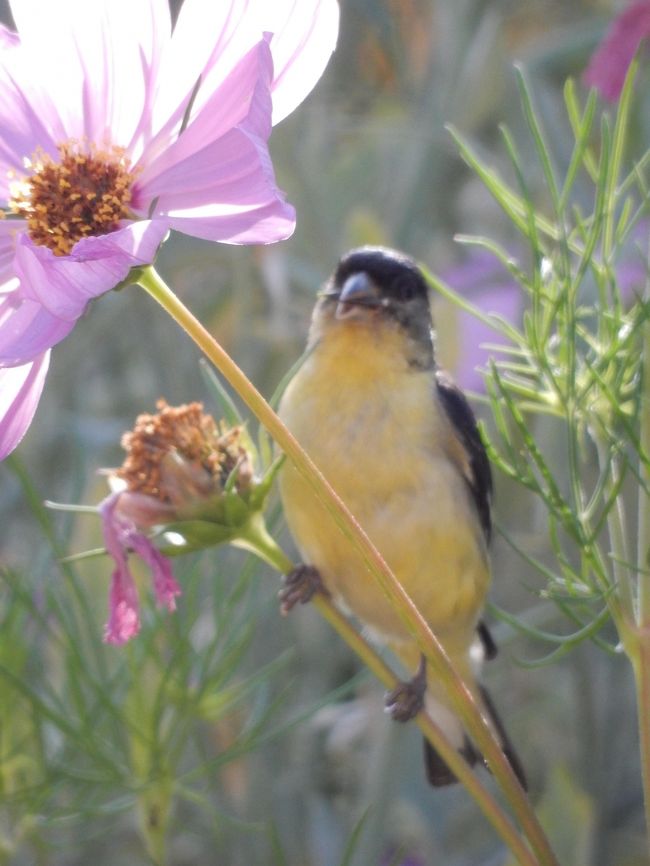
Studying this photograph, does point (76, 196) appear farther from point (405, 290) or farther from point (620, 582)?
point (405, 290)

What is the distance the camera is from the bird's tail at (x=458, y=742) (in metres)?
1.25

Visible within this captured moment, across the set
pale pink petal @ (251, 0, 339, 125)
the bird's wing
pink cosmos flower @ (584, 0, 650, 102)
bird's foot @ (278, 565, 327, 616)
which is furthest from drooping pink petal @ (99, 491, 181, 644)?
the bird's wing

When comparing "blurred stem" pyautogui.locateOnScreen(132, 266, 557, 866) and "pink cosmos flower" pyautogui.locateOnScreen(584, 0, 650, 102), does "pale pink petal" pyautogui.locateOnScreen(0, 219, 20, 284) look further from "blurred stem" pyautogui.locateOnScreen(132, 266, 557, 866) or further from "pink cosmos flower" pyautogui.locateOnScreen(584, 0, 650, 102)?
"pink cosmos flower" pyautogui.locateOnScreen(584, 0, 650, 102)

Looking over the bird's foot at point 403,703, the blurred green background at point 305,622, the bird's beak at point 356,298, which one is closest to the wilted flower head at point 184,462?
the blurred green background at point 305,622

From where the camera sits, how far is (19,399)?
0.67 meters

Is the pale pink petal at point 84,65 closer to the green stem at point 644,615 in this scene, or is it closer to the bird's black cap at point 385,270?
the green stem at point 644,615

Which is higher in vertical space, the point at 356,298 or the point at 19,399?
the point at 19,399

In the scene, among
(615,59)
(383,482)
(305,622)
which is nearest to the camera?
(615,59)

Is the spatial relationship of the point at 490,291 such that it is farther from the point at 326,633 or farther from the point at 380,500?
the point at 380,500

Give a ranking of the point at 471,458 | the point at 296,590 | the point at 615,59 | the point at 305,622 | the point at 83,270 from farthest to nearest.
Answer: the point at 305,622 → the point at 471,458 → the point at 296,590 → the point at 615,59 → the point at 83,270

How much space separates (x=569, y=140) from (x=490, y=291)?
0.26 metres

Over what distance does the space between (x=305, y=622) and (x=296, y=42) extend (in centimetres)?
129

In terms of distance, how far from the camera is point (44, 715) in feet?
3.23

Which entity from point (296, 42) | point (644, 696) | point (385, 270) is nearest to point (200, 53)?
point (296, 42)
